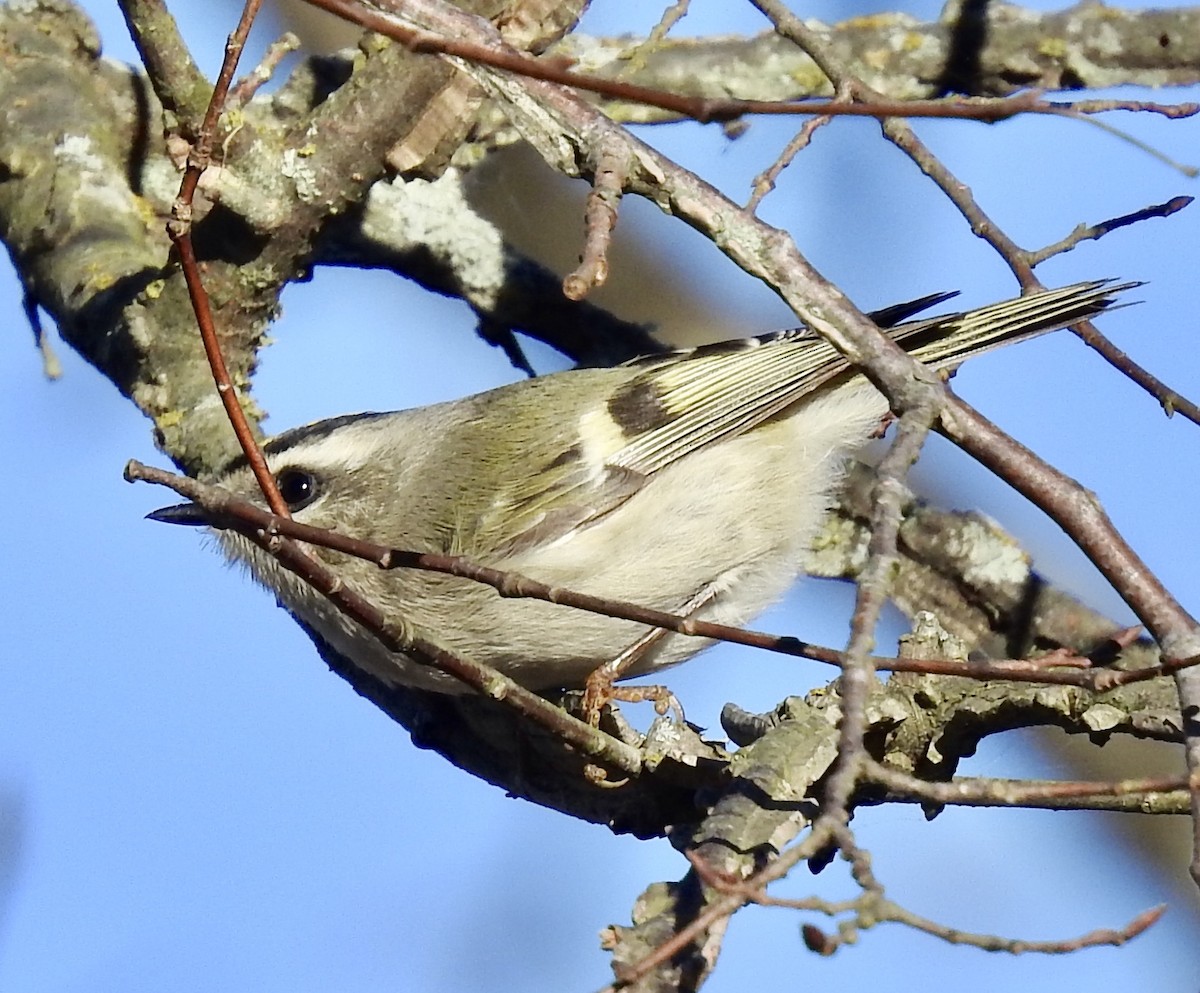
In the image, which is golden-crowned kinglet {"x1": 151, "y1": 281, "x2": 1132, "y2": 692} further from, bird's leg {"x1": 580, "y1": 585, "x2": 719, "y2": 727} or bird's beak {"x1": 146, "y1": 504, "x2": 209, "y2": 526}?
bird's beak {"x1": 146, "y1": 504, "x2": 209, "y2": 526}

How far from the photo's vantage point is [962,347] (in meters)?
2.85

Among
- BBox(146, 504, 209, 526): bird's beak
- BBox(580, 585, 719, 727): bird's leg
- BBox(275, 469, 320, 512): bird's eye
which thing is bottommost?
BBox(146, 504, 209, 526): bird's beak

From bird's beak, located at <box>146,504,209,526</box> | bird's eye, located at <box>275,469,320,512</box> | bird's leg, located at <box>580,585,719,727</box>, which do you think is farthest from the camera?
bird's eye, located at <box>275,469,320,512</box>

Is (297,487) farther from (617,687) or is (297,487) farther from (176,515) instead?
(617,687)

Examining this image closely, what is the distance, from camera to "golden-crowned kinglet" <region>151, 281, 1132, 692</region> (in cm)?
280

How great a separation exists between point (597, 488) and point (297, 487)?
619 millimetres

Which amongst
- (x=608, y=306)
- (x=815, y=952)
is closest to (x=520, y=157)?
(x=608, y=306)

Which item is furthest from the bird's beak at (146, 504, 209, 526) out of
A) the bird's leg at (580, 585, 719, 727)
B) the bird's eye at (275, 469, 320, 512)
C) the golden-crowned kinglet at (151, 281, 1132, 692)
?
the bird's leg at (580, 585, 719, 727)

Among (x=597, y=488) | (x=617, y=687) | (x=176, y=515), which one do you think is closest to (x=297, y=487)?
(x=176, y=515)

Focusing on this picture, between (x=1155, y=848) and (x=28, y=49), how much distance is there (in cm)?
337

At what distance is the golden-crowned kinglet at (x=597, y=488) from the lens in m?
2.80

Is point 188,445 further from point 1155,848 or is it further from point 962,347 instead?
point 1155,848

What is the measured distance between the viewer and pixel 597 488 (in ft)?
9.76

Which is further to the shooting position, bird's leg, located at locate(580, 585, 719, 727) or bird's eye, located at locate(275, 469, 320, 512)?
bird's eye, located at locate(275, 469, 320, 512)
